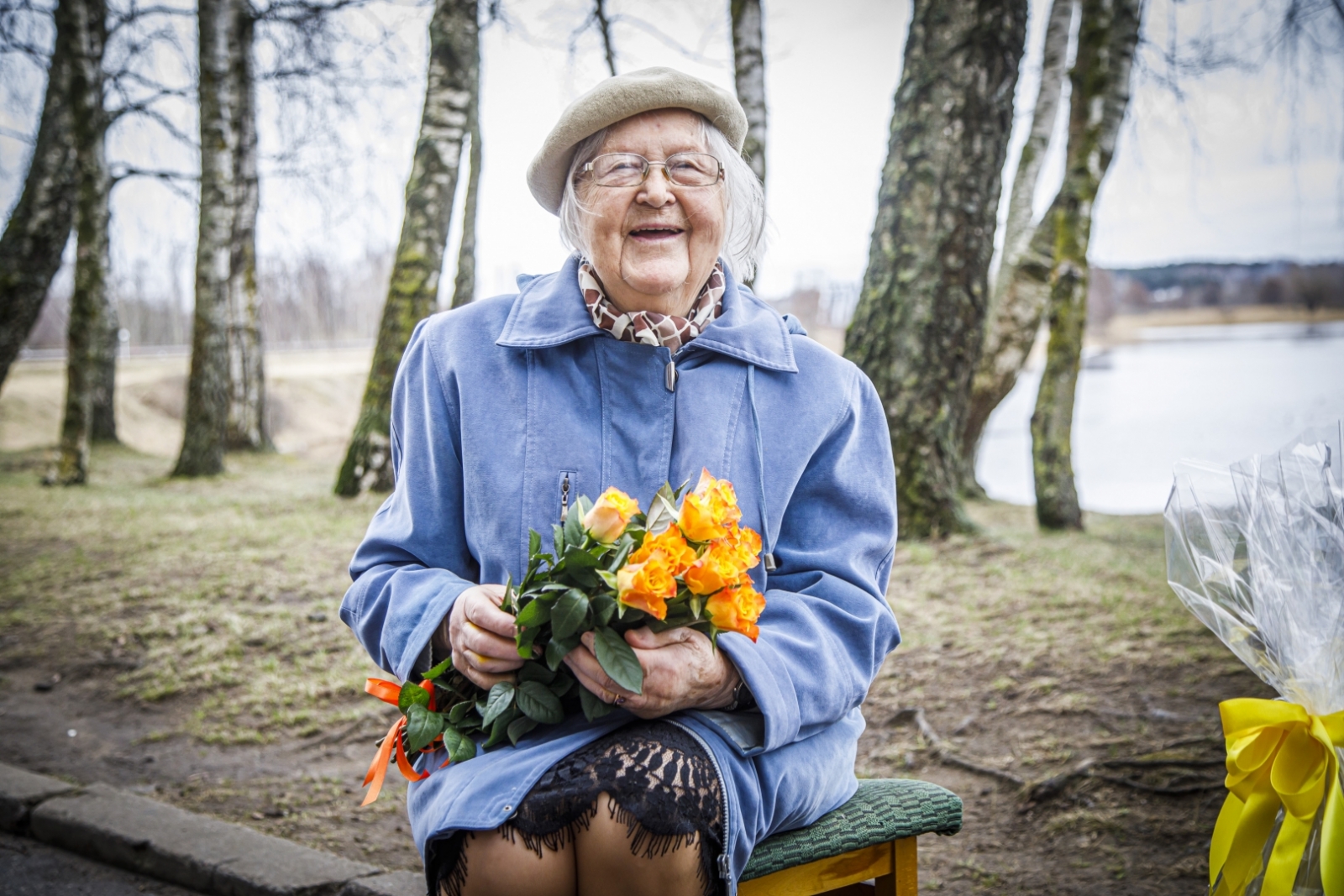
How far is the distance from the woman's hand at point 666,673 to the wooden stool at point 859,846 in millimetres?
312

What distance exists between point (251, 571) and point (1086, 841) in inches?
176

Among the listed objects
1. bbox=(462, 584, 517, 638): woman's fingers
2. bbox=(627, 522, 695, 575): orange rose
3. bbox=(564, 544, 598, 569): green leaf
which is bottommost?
bbox=(462, 584, 517, 638): woman's fingers

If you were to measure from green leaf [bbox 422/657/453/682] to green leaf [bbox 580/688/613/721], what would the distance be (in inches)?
11.6

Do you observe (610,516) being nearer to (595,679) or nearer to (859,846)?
(595,679)

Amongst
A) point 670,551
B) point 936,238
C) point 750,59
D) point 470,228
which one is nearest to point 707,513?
point 670,551

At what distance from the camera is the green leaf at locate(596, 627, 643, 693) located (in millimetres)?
1417

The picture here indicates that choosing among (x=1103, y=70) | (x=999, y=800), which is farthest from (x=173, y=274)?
(x=999, y=800)

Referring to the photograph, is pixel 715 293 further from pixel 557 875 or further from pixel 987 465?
pixel 987 465

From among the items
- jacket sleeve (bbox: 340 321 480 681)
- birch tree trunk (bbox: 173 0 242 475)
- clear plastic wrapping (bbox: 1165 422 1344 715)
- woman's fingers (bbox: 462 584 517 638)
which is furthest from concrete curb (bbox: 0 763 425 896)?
birch tree trunk (bbox: 173 0 242 475)

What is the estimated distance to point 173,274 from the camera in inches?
1049

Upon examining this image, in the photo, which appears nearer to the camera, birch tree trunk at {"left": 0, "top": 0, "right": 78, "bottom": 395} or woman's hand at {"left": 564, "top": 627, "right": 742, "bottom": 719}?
woman's hand at {"left": 564, "top": 627, "right": 742, "bottom": 719}

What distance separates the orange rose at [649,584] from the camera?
51.7 inches

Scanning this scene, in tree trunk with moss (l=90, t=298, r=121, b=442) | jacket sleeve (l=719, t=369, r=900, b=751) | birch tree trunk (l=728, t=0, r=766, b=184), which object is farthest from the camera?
tree trunk with moss (l=90, t=298, r=121, b=442)

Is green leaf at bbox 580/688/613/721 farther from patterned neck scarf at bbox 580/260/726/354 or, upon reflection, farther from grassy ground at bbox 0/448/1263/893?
grassy ground at bbox 0/448/1263/893
